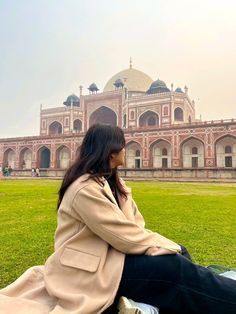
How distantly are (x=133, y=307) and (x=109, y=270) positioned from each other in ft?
0.76

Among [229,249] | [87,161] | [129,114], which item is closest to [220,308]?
[87,161]

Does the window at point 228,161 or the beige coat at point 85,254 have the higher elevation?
the window at point 228,161

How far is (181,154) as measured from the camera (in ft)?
102

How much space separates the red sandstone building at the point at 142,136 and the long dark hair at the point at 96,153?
21854mm

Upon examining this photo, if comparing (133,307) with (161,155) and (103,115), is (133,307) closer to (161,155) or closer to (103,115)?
(161,155)

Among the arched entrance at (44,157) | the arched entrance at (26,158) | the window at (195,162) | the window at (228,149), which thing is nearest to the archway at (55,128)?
the arched entrance at (44,157)

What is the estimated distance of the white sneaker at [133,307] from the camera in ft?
5.14

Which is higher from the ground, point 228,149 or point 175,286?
point 228,149

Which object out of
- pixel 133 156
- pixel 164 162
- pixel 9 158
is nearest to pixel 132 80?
pixel 133 156

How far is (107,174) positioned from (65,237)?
0.48 m

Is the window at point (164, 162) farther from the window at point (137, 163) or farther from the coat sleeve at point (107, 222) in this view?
the coat sleeve at point (107, 222)

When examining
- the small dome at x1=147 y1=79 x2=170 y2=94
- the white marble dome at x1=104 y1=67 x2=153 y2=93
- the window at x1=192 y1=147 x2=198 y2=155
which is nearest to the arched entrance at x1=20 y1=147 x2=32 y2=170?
the white marble dome at x1=104 y1=67 x2=153 y2=93

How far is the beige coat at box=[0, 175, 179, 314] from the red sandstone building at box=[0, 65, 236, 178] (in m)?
22.0

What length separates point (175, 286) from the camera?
166 cm
